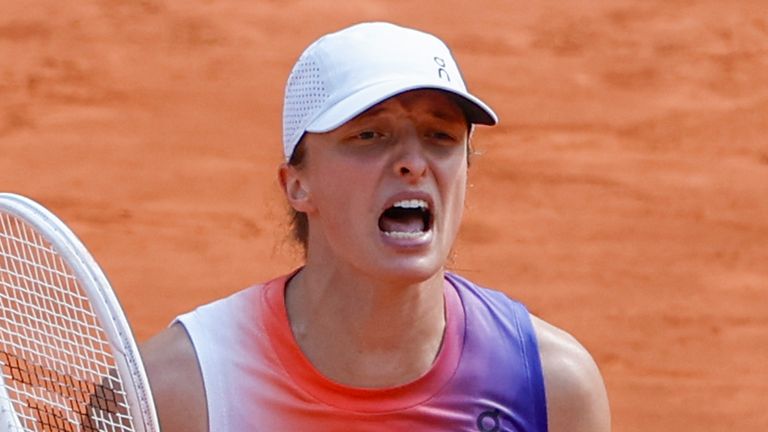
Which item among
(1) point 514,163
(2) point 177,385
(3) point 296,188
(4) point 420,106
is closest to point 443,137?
(4) point 420,106

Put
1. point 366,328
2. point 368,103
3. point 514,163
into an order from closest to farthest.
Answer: point 368,103, point 366,328, point 514,163

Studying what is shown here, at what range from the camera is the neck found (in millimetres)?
3365

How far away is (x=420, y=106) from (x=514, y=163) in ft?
13.5

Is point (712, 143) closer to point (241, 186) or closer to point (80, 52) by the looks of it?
point (241, 186)

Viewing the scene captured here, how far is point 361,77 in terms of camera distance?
3.27 m

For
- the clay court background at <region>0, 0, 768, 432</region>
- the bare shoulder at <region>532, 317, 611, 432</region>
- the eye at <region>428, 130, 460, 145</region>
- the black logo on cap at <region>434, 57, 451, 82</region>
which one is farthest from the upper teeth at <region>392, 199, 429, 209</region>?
the clay court background at <region>0, 0, 768, 432</region>

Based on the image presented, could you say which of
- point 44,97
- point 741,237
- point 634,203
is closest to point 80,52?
point 44,97

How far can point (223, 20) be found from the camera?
7391mm

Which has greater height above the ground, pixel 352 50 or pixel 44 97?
pixel 352 50

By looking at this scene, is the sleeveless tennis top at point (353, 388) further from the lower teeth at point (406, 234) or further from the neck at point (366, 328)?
the lower teeth at point (406, 234)

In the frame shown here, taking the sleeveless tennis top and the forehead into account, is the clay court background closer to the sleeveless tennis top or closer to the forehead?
the sleeveless tennis top

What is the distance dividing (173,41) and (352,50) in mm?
4093

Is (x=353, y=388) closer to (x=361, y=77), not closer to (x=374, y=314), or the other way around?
(x=374, y=314)

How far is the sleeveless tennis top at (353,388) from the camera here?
3.32m
